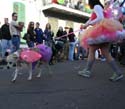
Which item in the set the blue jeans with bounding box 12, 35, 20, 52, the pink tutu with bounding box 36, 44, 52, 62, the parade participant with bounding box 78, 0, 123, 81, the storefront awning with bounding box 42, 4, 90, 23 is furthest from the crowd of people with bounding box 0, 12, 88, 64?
the storefront awning with bounding box 42, 4, 90, 23

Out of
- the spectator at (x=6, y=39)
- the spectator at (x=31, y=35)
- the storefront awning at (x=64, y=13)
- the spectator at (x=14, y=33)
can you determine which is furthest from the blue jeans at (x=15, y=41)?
the storefront awning at (x=64, y=13)

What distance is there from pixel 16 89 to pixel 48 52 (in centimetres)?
190

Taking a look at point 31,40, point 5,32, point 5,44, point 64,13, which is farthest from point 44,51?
point 64,13

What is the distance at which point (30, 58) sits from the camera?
1055cm

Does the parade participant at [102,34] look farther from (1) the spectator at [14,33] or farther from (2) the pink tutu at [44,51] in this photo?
(1) the spectator at [14,33]

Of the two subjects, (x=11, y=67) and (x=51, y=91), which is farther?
(x=11, y=67)

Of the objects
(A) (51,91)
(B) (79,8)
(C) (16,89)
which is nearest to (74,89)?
(A) (51,91)

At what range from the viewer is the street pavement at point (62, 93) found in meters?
7.96

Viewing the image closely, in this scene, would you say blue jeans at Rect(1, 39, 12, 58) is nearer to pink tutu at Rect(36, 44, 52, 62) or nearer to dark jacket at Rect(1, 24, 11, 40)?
dark jacket at Rect(1, 24, 11, 40)

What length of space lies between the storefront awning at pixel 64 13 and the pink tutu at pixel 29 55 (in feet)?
82.9

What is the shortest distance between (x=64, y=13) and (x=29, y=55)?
29967mm

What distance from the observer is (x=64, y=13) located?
132ft

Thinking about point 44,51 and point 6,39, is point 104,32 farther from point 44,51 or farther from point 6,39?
point 6,39

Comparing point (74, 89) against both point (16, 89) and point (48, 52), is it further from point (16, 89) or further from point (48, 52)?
point (48, 52)
